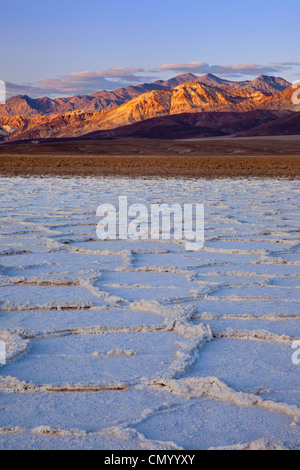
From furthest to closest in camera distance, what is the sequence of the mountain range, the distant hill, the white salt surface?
the distant hill → the mountain range → the white salt surface

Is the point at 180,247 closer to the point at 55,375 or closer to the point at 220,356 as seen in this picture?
the point at 220,356

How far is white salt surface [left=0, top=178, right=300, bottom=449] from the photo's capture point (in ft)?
5.79

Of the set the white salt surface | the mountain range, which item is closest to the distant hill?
the mountain range

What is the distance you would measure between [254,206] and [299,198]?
4.54 ft

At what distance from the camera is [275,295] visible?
325cm

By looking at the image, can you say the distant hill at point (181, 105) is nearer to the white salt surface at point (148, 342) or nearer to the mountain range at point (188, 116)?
the mountain range at point (188, 116)

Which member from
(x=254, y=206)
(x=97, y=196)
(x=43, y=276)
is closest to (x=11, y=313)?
(x=43, y=276)

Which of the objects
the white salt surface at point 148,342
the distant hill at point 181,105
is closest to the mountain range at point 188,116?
the distant hill at point 181,105

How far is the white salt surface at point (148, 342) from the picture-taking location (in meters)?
1.76

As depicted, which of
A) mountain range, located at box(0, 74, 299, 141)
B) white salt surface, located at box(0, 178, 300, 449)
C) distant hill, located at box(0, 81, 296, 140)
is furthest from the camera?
distant hill, located at box(0, 81, 296, 140)

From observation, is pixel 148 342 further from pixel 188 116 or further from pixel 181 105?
pixel 181 105

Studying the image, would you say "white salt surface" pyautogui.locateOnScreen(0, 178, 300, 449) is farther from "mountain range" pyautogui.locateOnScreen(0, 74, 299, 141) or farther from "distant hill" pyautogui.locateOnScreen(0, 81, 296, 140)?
"distant hill" pyautogui.locateOnScreen(0, 81, 296, 140)

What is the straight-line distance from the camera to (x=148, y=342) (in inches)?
97.8

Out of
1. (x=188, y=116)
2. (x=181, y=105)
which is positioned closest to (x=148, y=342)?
(x=188, y=116)
